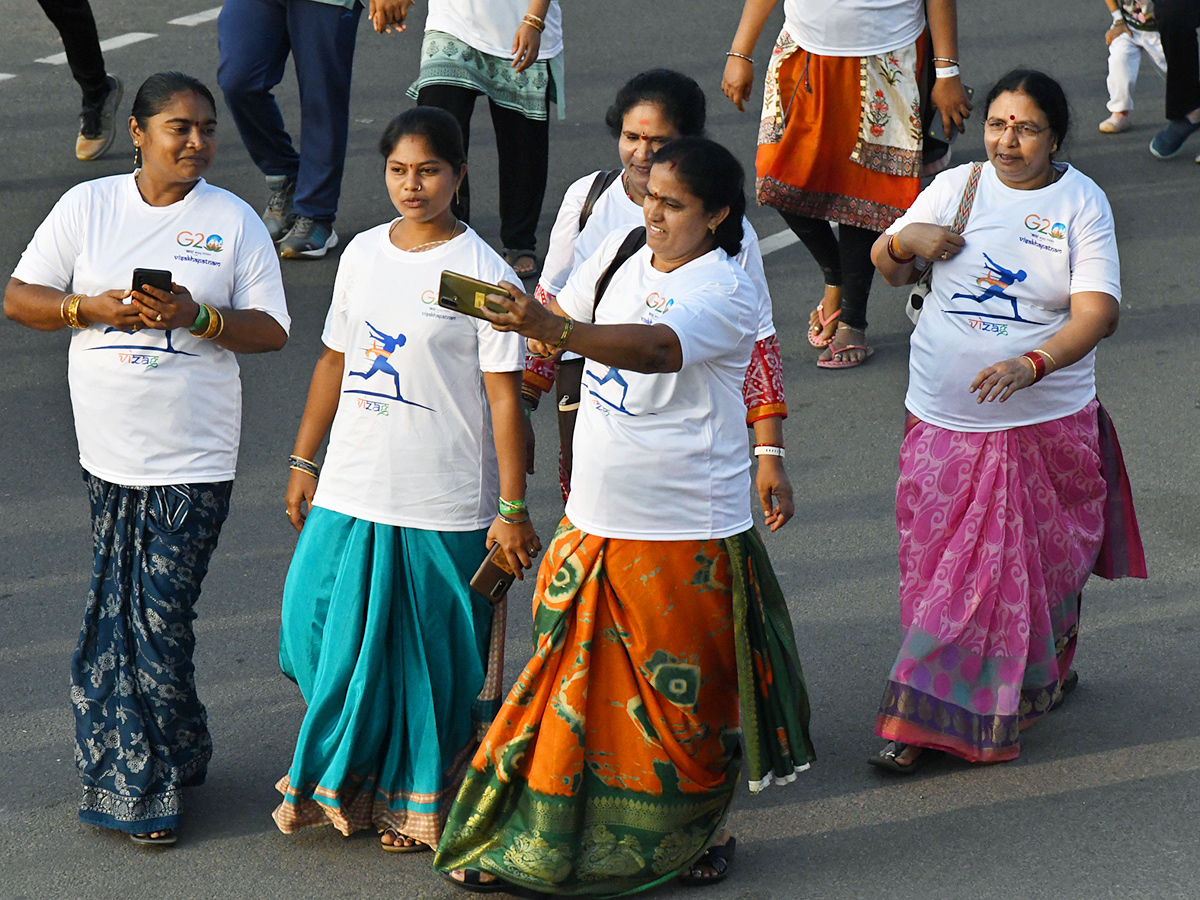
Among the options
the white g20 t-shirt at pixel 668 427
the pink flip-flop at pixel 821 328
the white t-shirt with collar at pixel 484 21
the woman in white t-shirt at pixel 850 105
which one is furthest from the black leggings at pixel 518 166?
the white g20 t-shirt at pixel 668 427

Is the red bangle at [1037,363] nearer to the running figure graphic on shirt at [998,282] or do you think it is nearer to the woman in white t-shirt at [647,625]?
the running figure graphic on shirt at [998,282]

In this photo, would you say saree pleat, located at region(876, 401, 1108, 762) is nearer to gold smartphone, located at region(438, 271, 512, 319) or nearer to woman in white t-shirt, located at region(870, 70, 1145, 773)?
woman in white t-shirt, located at region(870, 70, 1145, 773)

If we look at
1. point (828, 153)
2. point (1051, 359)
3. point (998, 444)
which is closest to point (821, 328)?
point (828, 153)

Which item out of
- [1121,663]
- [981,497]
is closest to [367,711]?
[981,497]

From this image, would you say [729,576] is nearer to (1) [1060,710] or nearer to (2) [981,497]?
(2) [981,497]

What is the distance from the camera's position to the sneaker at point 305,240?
7.80 m

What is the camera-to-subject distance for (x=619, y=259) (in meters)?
3.72

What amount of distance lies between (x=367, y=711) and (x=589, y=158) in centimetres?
583

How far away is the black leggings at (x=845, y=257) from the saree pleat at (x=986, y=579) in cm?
252

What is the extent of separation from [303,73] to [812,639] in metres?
4.08

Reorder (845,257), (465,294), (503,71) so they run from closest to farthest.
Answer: (465,294) → (845,257) → (503,71)

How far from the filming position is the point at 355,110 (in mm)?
9820

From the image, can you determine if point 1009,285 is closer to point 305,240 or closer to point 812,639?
point 812,639

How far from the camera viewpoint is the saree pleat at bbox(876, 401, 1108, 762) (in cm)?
423
